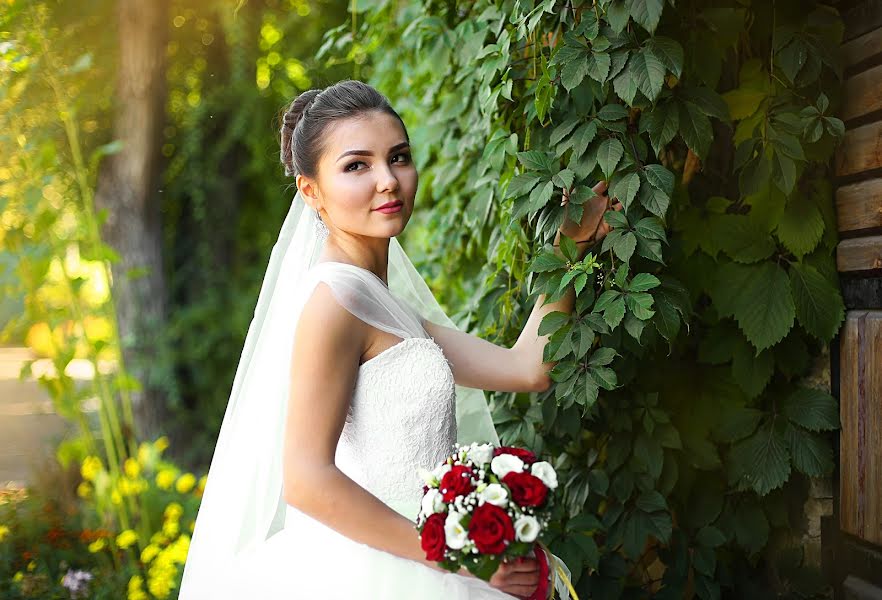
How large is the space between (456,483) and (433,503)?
0.19 ft

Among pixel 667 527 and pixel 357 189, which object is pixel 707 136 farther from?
pixel 667 527

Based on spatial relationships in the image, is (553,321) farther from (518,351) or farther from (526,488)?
(526,488)

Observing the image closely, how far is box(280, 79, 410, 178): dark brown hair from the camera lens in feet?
6.68

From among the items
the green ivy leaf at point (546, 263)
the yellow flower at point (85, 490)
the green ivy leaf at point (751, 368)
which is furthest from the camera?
the yellow flower at point (85, 490)

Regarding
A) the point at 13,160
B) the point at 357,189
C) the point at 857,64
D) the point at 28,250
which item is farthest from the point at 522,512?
the point at 13,160

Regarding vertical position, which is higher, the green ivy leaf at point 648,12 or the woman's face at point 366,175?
the green ivy leaf at point 648,12

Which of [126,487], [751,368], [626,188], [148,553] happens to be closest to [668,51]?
[626,188]

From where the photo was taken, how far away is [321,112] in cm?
205

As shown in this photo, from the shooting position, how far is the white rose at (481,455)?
5.30ft

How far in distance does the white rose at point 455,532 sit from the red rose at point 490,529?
2 cm

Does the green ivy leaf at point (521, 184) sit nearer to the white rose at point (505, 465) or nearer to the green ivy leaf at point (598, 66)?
the green ivy leaf at point (598, 66)

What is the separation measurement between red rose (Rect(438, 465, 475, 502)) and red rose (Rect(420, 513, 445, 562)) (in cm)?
4

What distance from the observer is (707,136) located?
1.92 metres

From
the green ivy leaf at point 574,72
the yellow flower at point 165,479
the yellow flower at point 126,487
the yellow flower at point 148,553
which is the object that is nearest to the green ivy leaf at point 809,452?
the green ivy leaf at point 574,72
